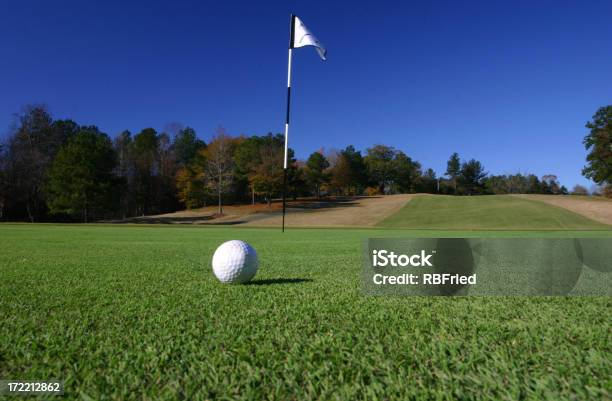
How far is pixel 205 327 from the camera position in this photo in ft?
8.79

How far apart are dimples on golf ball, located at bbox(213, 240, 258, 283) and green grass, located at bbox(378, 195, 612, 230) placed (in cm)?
3246

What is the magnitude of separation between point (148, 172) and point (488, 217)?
46774 millimetres

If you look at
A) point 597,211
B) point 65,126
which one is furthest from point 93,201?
point 597,211

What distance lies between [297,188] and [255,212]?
10201 mm

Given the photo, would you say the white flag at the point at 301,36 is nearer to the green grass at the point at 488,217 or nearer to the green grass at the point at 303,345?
the green grass at the point at 303,345

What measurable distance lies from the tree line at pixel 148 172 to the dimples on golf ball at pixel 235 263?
142 feet

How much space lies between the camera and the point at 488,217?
133ft

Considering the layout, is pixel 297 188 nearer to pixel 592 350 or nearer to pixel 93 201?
pixel 93 201

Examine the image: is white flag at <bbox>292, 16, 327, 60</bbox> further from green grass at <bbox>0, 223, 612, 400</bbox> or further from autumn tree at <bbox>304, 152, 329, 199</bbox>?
autumn tree at <bbox>304, 152, 329, 199</bbox>

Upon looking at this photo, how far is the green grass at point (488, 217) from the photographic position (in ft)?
116

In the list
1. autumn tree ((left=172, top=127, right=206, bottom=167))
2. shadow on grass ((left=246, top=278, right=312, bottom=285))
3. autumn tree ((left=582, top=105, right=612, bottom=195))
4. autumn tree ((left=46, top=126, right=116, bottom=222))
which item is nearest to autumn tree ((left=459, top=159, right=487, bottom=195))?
autumn tree ((left=582, top=105, right=612, bottom=195))

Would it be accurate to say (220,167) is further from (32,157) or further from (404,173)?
(404,173)

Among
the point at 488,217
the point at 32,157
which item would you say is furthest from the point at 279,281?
the point at 32,157

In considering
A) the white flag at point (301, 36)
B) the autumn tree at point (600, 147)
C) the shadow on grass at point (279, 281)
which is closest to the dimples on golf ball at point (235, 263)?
the shadow on grass at point (279, 281)
